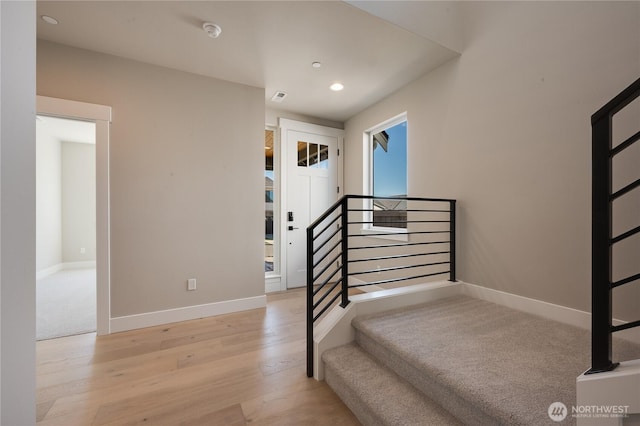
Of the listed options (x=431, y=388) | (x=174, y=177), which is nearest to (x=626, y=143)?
(x=431, y=388)

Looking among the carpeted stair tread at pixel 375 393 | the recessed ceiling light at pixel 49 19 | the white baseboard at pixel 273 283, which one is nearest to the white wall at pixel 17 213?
the carpeted stair tread at pixel 375 393

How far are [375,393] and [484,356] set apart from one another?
2.06 ft

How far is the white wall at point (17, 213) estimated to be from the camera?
23.9 inches

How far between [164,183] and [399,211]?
278 centimetres

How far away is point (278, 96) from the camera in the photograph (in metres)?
3.48

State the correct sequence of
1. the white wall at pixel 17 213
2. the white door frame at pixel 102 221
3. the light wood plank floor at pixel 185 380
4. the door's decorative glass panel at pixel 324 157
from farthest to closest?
the door's decorative glass panel at pixel 324 157, the white door frame at pixel 102 221, the light wood plank floor at pixel 185 380, the white wall at pixel 17 213

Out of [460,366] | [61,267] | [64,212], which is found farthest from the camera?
[64,212]

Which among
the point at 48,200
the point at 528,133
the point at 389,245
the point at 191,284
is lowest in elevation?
the point at 191,284

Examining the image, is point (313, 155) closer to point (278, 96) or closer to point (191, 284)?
point (278, 96)

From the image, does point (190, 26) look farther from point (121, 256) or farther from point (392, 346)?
point (392, 346)

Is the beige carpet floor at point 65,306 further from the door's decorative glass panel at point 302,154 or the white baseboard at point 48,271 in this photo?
the door's decorative glass panel at point 302,154

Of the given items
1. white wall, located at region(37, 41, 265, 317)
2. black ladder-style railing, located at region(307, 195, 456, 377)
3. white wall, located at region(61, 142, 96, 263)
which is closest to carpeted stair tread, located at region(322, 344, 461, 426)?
black ladder-style railing, located at region(307, 195, 456, 377)

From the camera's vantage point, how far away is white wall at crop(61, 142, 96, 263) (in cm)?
539

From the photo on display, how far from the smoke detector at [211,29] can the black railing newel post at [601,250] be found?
2.54m
